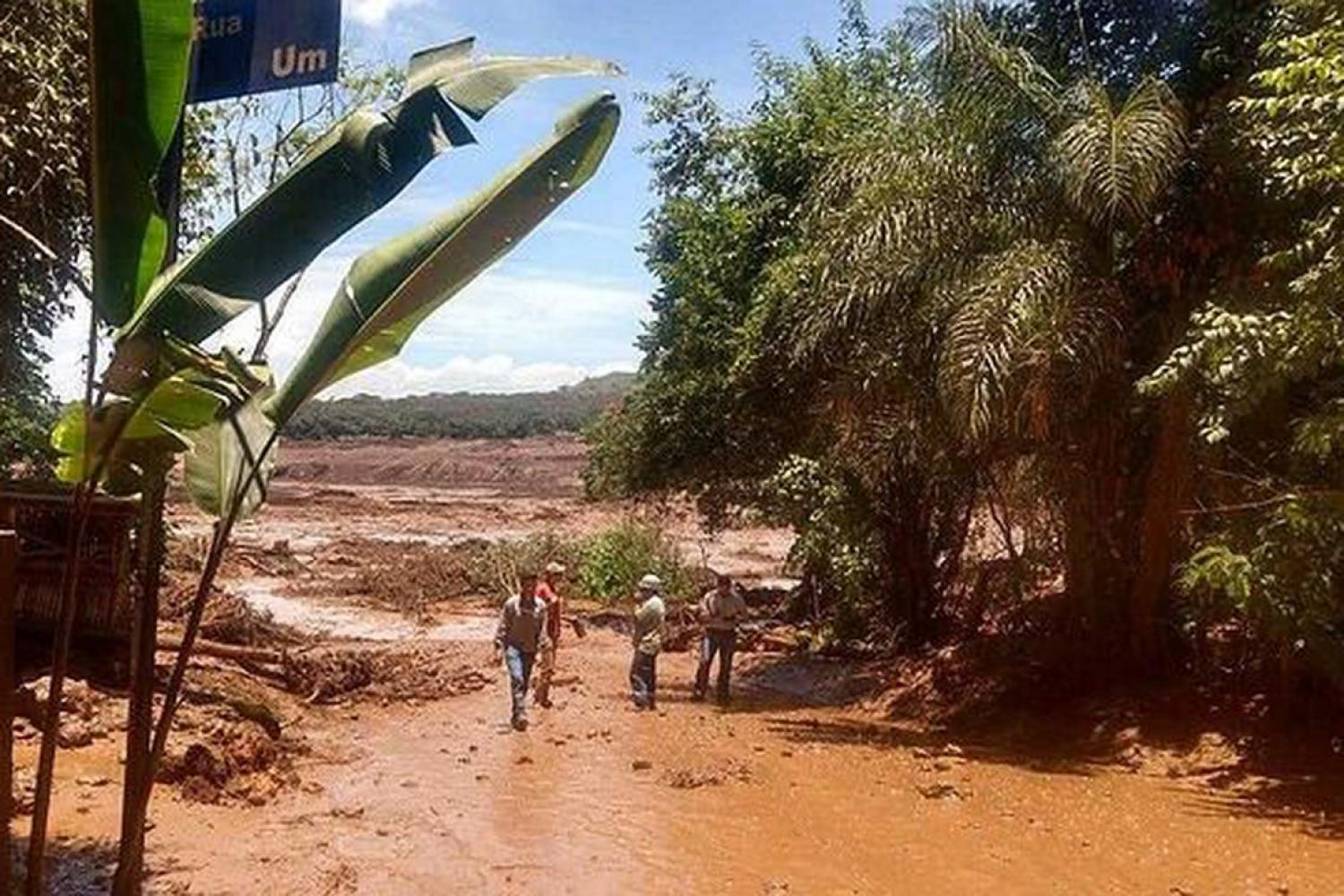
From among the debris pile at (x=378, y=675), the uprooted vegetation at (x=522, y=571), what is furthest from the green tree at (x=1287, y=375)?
the uprooted vegetation at (x=522, y=571)

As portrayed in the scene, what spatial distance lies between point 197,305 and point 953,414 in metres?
7.50

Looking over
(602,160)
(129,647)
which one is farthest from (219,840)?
(602,160)

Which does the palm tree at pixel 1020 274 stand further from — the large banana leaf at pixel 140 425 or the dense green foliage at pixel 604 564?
the dense green foliage at pixel 604 564

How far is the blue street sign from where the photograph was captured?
378 cm

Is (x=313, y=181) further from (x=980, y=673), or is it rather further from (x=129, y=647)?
(x=980, y=673)

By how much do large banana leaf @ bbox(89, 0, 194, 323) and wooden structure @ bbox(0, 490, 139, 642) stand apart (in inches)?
112

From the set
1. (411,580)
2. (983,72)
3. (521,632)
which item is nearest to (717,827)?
(521,632)

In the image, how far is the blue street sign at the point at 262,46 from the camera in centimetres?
378

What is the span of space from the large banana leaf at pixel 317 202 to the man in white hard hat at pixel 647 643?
9781 millimetres

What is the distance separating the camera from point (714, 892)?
7.29 m

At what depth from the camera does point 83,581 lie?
242 inches

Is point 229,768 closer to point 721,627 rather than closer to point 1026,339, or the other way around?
point 721,627

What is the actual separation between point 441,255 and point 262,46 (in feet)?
2.84

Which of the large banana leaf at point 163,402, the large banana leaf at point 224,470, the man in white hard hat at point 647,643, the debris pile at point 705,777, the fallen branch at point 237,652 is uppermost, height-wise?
the large banana leaf at point 163,402
